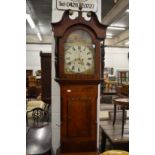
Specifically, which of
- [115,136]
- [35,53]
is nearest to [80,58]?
[115,136]

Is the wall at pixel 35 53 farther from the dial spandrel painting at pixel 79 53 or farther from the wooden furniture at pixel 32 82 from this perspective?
the dial spandrel painting at pixel 79 53

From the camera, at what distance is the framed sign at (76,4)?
2551mm

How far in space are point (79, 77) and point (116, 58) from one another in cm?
991

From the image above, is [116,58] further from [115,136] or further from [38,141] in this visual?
[38,141]

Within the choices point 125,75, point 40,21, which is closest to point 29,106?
point 40,21

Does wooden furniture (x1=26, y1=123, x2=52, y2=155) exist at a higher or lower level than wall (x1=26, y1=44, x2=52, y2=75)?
lower

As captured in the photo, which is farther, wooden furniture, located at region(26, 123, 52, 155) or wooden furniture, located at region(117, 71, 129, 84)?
wooden furniture, located at region(117, 71, 129, 84)

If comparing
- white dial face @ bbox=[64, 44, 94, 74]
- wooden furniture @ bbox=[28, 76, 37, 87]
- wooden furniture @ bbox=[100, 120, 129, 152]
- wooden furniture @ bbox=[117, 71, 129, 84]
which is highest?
white dial face @ bbox=[64, 44, 94, 74]

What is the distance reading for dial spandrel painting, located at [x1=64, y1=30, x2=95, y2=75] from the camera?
2141 mm

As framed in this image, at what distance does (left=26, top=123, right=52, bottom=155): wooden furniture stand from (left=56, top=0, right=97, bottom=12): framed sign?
1626 mm

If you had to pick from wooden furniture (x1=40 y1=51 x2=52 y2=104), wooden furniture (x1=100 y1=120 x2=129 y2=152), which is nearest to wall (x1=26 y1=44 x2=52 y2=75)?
wooden furniture (x1=100 y1=120 x2=129 y2=152)

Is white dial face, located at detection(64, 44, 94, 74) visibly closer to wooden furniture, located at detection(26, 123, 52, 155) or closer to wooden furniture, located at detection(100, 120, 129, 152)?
wooden furniture, located at detection(26, 123, 52, 155)
